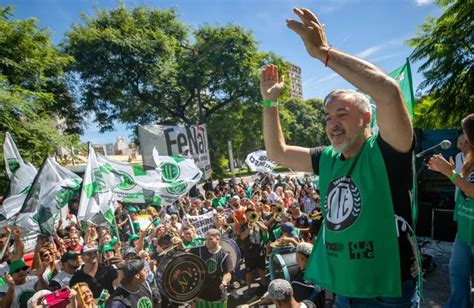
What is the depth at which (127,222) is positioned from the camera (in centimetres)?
934

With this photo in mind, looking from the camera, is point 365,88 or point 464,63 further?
point 464,63

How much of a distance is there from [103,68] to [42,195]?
15.6 meters

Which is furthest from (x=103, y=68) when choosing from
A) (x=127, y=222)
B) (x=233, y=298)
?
(x=233, y=298)

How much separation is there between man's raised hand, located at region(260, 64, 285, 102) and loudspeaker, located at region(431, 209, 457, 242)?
7025 mm

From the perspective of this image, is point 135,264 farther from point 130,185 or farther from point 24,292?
point 130,185

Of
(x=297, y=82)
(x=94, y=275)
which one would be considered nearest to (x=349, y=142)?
(x=94, y=275)

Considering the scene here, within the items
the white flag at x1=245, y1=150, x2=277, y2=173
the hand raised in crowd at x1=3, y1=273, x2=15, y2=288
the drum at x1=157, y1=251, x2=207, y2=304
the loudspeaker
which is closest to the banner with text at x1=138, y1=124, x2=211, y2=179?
the white flag at x1=245, y1=150, x2=277, y2=173

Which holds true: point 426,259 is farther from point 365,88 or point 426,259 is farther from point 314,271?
point 365,88

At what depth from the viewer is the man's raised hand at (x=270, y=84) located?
2037 mm

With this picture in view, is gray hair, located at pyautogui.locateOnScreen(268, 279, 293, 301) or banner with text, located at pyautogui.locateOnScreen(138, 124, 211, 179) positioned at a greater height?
banner with text, located at pyautogui.locateOnScreen(138, 124, 211, 179)

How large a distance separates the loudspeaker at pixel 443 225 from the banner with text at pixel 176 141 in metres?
7.13

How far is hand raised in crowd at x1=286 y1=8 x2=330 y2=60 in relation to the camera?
1493 mm

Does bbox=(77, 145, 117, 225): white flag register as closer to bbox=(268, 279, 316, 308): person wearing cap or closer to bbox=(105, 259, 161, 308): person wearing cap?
bbox=(105, 259, 161, 308): person wearing cap

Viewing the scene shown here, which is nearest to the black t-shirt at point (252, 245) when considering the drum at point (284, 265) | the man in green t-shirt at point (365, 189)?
→ the drum at point (284, 265)
